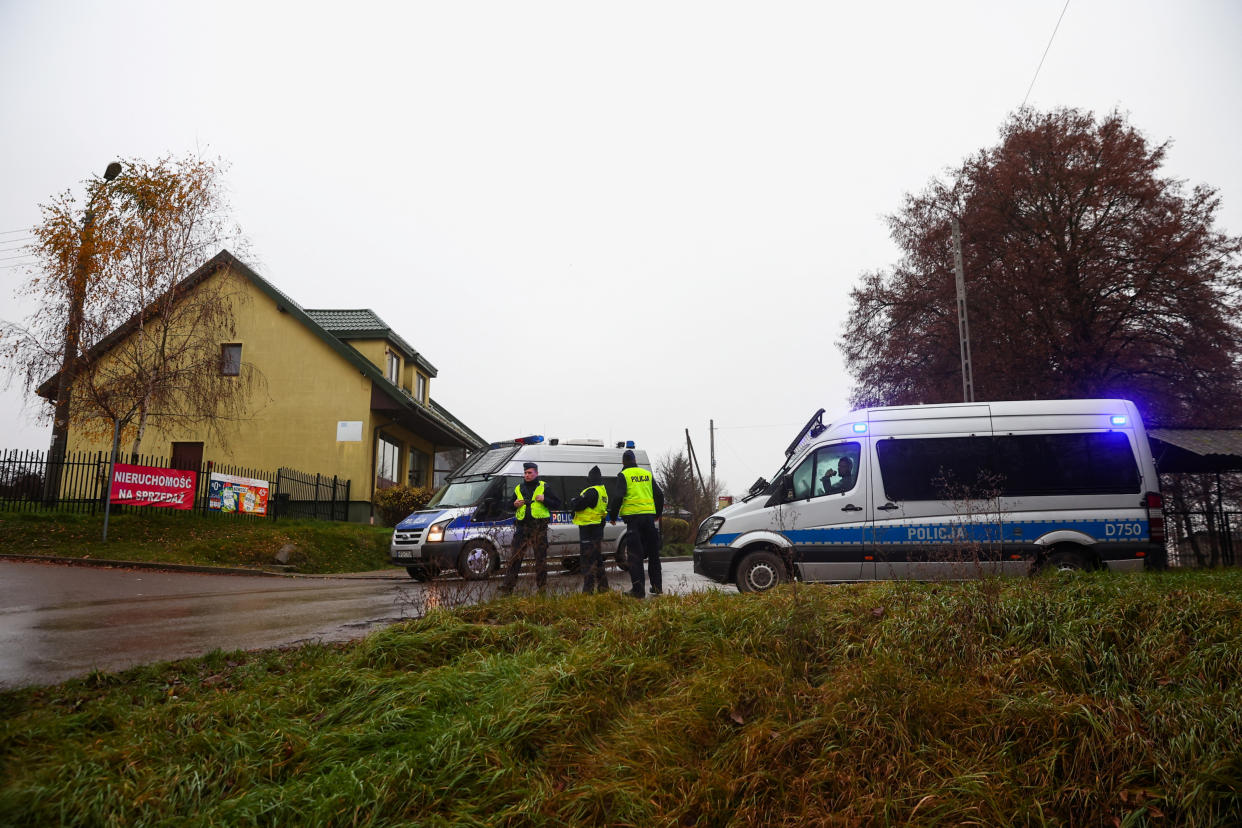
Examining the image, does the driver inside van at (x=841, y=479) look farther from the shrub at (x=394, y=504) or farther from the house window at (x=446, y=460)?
the house window at (x=446, y=460)

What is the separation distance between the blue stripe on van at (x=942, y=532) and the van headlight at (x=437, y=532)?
5.30 metres

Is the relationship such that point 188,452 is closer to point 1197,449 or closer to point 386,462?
point 386,462

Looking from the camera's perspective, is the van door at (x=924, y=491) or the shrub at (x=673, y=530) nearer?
the van door at (x=924, y=491)

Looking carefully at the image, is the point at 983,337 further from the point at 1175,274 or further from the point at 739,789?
the point at 739,789

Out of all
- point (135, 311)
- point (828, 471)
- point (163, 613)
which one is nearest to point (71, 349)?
point (135, 311)

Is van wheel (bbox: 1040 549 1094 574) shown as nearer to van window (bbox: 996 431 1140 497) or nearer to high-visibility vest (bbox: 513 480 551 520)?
van window (bbox: 996 431 1140 497)

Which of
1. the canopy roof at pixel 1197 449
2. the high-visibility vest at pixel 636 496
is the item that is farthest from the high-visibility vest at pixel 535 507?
the canopy roof at pixel 1197 449

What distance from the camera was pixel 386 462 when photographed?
2762cm

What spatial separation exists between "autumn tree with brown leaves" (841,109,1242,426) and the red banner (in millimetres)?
19403

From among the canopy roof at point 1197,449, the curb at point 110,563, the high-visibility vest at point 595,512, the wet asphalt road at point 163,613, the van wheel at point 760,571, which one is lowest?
the wet asphalt road at point 163,613

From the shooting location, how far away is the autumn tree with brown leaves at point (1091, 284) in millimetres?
19672

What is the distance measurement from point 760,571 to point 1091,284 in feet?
50.4

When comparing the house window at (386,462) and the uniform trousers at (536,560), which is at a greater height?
the house window at (386,462)

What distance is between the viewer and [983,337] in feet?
70.5
